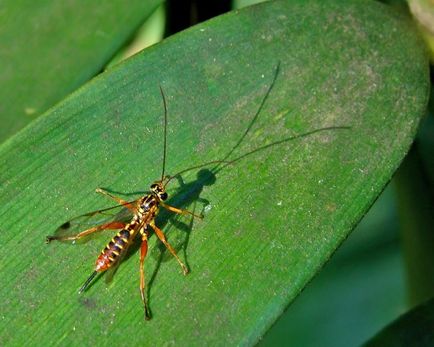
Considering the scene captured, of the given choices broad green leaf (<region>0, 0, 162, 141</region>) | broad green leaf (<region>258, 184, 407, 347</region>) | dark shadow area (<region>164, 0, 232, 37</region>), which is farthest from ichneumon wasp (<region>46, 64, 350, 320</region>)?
broad green leaf (<region>258, 184, 407, 347</region>)

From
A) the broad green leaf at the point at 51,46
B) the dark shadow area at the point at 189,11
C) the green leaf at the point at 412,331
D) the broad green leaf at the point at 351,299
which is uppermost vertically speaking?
the broad green leaf at the point at 51,46

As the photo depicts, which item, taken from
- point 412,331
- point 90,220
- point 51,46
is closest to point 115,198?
point 90,220

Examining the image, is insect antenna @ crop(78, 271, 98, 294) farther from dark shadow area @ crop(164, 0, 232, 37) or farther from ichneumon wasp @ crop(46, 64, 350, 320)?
dark shadow area @ crop(164, 0, 232, 37)

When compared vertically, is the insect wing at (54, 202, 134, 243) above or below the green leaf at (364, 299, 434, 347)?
above

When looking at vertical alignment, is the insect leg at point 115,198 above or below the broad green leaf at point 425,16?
above

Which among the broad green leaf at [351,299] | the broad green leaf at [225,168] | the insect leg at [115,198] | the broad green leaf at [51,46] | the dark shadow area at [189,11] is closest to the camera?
the broad green leaf at [225,168]

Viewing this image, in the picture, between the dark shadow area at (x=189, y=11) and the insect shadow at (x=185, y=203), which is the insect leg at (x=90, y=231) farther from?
the dark shadow area at (x=189, y=11)

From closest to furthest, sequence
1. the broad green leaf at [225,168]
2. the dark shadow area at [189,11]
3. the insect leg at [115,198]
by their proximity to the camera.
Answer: the broad green leaf at [225,168], the insect leg at [115,198], the dark shadow area at [189,11]

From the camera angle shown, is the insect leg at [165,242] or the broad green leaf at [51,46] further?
the broad green leaf at [51,46]

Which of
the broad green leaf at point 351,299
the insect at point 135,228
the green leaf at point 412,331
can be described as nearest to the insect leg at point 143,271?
the insect at point 135,228
